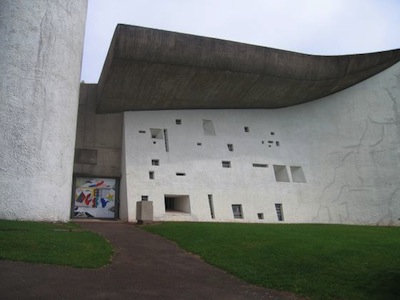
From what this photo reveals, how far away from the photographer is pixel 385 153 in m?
23.9

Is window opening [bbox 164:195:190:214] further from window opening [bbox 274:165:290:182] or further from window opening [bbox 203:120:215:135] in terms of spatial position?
window opening [bbox 274:165:290:182]

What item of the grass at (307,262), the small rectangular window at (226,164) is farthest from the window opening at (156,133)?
the grass at (307,262)

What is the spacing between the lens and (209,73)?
19.6 metres

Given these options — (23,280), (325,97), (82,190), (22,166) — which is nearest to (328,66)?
(325,97)

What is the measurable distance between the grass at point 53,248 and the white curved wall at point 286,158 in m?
8.42

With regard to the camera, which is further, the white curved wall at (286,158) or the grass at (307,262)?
the white curved wall at (286,158)

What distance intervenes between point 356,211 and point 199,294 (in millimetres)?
19101

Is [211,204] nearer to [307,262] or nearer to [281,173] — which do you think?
[281,173]

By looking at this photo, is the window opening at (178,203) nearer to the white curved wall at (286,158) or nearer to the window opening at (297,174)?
the white curved wall at (286,158)

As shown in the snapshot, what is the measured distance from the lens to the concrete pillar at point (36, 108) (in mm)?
14336

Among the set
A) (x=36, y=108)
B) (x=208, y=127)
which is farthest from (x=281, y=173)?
(x=36, y=108)

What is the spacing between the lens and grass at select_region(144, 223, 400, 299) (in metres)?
6.90

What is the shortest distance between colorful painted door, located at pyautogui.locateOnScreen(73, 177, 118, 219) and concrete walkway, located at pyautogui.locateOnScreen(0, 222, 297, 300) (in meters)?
11.8

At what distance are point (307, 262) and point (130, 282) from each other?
413cm
